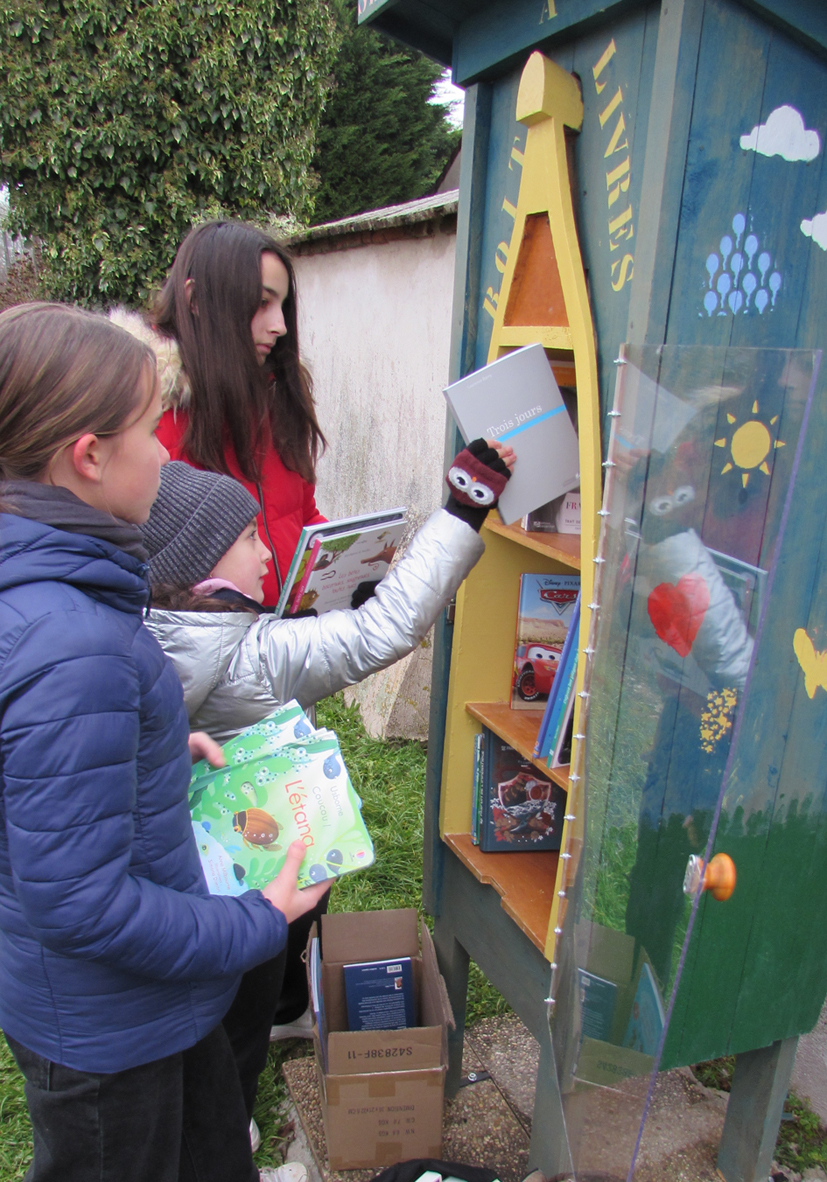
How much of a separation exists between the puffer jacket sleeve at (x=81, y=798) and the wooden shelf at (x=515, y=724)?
0.80 m

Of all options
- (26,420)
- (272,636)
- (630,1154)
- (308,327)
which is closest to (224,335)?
(272,636)

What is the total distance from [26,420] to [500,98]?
1.26 meters

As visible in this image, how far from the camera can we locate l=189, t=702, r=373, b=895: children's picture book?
51.6 inches

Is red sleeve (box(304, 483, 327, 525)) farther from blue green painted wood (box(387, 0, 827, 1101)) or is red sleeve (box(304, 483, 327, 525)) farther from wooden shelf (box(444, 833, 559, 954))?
wooden shelf (box(444, 833, 559, 954))

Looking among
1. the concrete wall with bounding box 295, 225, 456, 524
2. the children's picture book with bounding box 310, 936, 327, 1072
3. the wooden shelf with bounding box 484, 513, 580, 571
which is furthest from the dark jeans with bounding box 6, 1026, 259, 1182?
the concrete wall with bounding box 295, 225, 456, 524

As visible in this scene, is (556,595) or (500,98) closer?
(500,98)

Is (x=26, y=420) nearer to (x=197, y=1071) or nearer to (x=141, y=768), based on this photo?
(x=141, y=768)

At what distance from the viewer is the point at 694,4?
3.83 ft

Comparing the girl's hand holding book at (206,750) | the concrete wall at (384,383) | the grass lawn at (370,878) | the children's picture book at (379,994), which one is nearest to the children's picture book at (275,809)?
the girl's hand holding book at (206,750)

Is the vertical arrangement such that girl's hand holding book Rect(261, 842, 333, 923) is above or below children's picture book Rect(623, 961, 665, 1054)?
above

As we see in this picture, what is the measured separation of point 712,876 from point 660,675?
26cm

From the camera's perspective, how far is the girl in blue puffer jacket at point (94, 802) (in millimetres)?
974

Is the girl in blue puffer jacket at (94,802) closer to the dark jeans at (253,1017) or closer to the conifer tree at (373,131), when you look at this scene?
the dark jeans at (253,1017)

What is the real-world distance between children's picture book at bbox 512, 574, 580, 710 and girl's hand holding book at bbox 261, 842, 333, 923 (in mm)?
815
